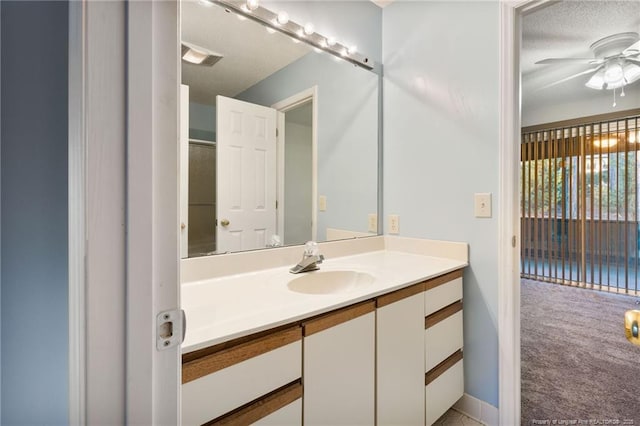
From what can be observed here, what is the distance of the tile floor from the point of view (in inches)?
60.2

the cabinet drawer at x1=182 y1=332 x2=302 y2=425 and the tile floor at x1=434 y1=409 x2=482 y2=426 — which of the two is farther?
the tile floor at x1=434 y1=409 x2=482 y2=426

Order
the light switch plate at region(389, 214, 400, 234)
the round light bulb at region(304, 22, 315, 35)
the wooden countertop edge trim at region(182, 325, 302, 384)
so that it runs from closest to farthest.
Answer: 1. the wooden countertop edge trim at region(182, 325, 302, 384)
2. the round light bulb at region(304, 22, 315, 35)
3. the light switch plate at region(389, 214, 400, 234)

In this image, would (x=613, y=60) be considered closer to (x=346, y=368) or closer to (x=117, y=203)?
(x=346, y=368)

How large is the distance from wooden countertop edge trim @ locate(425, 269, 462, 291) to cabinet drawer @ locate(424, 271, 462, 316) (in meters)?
0.01

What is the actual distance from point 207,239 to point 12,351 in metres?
0.95

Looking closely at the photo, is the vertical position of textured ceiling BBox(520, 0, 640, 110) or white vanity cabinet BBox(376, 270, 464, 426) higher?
textured ceiling BBox(520, 0, 640, 110)

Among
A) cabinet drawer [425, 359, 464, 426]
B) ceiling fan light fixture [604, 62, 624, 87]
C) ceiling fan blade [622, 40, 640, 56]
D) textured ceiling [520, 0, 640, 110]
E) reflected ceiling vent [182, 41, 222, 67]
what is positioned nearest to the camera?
reflected ceiling vent [182, 41, 222, 67]

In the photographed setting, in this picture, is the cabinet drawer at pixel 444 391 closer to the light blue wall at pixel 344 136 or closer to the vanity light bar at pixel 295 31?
the light blue wall at pixel 344 136

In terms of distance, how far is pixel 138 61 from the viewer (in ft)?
1.15

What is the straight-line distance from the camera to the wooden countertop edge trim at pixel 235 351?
0.69 meters

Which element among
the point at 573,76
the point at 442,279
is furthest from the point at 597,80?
the point at 442,279

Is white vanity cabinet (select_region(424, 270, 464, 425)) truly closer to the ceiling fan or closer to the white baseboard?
the white baseboard

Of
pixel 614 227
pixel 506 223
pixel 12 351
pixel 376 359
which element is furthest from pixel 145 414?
pixel 614 227

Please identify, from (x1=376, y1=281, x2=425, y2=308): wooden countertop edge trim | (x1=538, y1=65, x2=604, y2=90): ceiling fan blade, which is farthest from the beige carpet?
(x1=538, y1=65, x2=604, y2=90): ceiling fan blade
